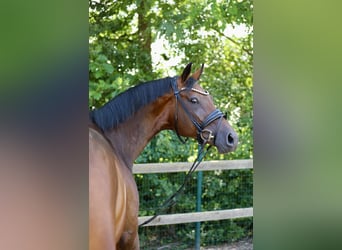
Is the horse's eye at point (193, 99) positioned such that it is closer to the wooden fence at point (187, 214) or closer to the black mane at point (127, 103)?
the black mane at point (127, 103)

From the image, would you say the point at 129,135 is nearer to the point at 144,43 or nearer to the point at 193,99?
the point at 193,99

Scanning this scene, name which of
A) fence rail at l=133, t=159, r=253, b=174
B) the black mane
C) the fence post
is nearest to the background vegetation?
the fence post

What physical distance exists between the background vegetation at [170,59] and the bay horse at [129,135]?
4.87 feet

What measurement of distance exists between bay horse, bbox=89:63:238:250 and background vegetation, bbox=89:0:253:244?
1.48m

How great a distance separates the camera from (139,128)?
2.08 meters

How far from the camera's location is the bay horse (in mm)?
1312

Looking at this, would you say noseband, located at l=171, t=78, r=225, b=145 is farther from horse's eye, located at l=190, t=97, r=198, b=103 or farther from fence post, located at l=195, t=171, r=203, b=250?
fence post, located at l=195, t=171, r=203, b=250

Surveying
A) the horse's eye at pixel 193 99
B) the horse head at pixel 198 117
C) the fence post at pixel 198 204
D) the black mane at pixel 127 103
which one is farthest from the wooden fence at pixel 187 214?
the black mane at pixel 127 103

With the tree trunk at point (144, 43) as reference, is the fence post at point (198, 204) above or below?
below

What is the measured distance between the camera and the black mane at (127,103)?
1.84m

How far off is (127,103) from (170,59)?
2.32m

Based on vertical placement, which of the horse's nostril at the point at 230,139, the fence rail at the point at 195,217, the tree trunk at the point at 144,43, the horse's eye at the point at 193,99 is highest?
the tree trunk at the point at 144,43
